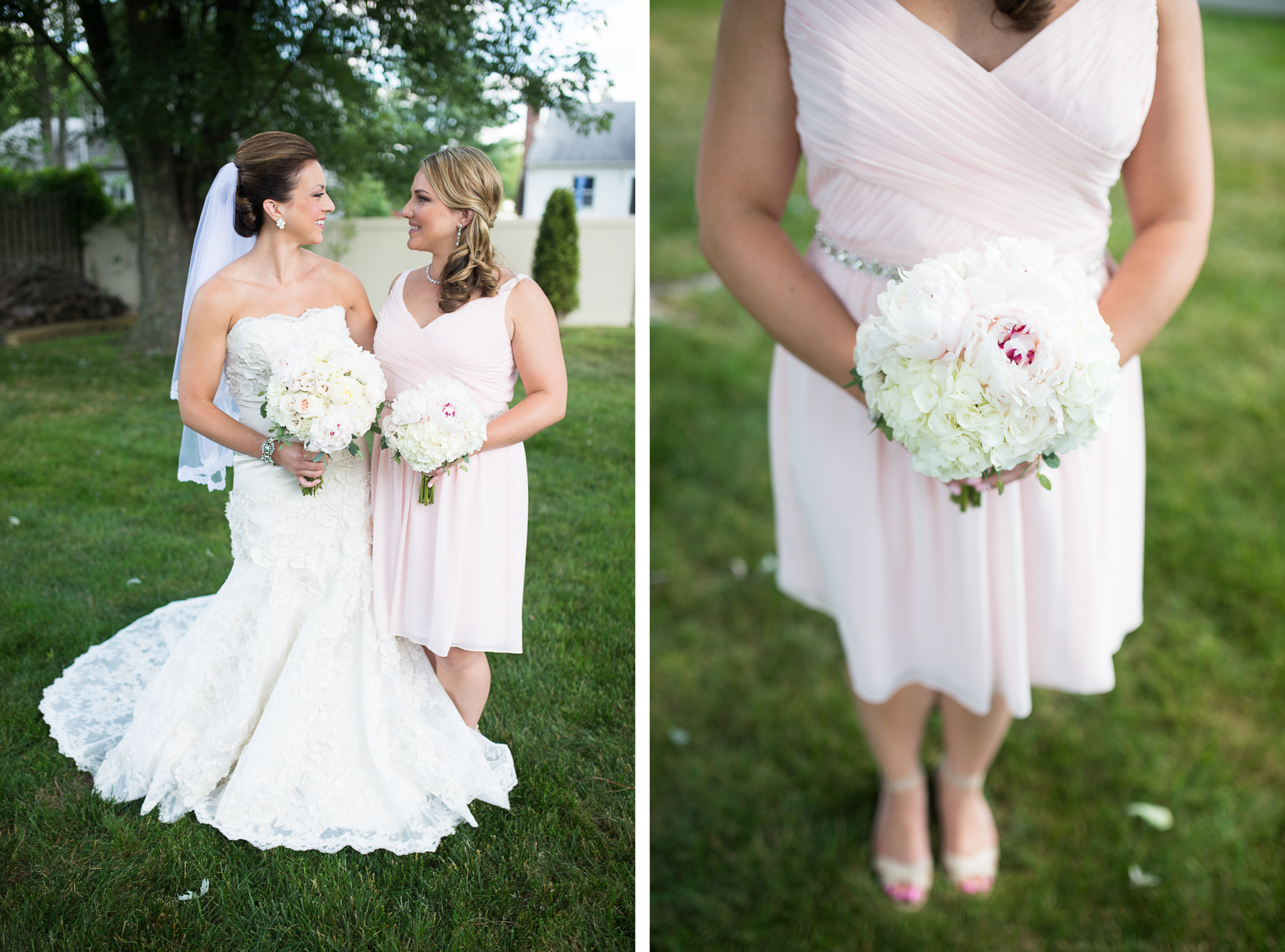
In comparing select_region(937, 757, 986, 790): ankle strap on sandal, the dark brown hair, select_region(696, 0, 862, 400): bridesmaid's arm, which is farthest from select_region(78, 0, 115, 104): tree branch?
select_region(937, 757, 986, 790): ankle strap on sandal

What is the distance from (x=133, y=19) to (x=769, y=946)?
7.95ft

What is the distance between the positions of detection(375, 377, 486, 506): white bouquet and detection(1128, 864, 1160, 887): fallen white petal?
7.37 ft

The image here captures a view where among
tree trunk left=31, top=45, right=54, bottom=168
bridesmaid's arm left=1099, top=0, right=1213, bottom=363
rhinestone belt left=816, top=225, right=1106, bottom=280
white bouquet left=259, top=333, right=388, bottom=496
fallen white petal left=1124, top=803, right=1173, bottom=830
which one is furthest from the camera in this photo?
fallen white petal left=1124, top=803, right=1173, bottom=830

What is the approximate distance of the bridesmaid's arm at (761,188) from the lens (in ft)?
5.78

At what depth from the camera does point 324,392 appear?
1.36m

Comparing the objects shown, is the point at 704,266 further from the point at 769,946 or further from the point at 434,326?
the point at 434,326

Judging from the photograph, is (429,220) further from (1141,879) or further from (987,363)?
(1141,879)

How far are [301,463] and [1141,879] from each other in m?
2.43

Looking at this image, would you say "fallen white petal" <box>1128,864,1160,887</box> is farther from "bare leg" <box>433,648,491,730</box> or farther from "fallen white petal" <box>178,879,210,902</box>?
"fallen white petal" <box>178,879,210,902</box>

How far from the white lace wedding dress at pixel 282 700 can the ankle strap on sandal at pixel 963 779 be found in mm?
1596

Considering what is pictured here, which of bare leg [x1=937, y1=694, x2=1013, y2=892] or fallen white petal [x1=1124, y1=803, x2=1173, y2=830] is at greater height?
bare leg [x1=937, y1=694, x2=1013, y2=892]

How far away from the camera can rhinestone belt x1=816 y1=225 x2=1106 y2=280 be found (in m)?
1.86

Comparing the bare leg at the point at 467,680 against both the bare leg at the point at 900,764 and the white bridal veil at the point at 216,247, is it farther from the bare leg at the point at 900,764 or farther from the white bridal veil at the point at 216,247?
the bare leg at the point at 900,764

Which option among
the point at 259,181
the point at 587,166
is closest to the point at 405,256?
the point at 259,181
